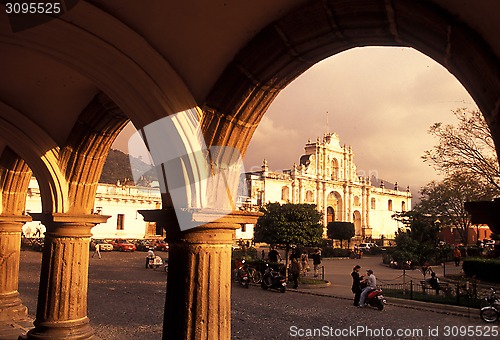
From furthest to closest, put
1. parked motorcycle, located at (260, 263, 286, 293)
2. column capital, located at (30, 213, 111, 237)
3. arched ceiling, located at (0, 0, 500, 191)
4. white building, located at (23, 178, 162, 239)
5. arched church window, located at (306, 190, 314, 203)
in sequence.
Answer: arched church window, located at (306, 190, 314, 203) → white building, located at (23, 178, 162, 239) → parked motorcycle, located at (260, 263, 286, 293) → column capital, located at (30, 213, 111, 237) → arched ceiling, located at (0, 0, 500, 191)

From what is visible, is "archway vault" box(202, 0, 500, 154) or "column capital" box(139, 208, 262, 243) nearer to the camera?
"archway vault" box(202, 0, 500, 154)

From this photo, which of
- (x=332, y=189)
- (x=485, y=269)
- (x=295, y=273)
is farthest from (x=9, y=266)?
(x=332, y=189)

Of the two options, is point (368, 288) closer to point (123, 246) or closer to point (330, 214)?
point (123, 246)

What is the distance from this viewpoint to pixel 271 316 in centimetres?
948

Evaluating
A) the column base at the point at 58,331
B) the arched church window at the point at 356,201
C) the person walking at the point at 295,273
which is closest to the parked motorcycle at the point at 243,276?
the person walking at the point at 295,273

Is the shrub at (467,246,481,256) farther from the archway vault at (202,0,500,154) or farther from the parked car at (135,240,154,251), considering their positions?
the archway vault at (202,0,500,154)

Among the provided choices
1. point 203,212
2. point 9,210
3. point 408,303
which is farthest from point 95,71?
point 408,303

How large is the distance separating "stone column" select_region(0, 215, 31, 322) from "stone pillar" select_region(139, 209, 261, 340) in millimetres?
4457

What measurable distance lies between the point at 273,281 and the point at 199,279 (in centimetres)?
1046

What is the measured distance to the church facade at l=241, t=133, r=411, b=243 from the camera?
41.9m

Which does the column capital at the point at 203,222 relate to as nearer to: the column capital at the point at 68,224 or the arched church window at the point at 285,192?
the column capital at the point at 68,224

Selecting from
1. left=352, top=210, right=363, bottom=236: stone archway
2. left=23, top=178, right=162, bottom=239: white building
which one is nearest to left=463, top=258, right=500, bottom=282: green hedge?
left=23, top=178, right=162, bottom=239: white building

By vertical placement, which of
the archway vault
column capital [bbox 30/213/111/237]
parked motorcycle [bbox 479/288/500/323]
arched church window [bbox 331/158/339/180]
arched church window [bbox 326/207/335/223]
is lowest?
parked motorcycle [bbox 479/288/500/323]

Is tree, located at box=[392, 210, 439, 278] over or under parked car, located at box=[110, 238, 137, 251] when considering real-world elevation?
over
